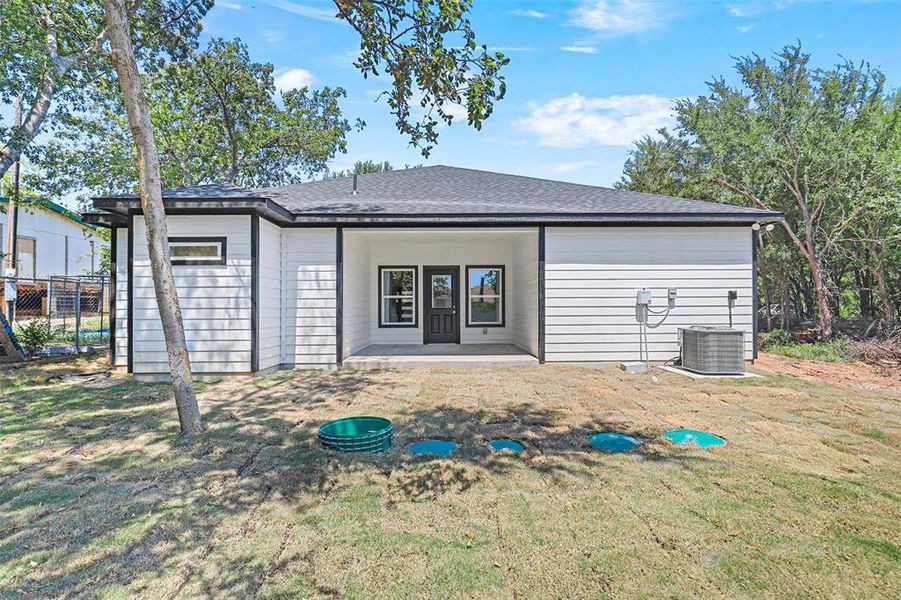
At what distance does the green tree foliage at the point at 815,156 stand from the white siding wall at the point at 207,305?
10987mm

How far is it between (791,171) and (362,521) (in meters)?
12.0

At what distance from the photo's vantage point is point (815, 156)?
9.25m

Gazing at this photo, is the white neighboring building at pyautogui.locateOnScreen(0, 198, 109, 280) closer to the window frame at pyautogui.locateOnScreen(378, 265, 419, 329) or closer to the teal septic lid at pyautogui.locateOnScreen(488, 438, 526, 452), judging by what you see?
the window frame at pyautogui.locateOnScreen(378, 265, 419, 329)

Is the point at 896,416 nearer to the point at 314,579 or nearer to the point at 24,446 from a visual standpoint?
the point at 314,579

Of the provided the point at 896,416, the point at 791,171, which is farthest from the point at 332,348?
the point at 791,171

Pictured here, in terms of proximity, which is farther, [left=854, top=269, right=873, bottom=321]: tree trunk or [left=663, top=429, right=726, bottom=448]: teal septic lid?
Result: [left=854, top=269, right=873, bottom=321]: tree trunk

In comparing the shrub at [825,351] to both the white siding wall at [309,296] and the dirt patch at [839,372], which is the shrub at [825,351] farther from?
the white siding wall at [309,296]

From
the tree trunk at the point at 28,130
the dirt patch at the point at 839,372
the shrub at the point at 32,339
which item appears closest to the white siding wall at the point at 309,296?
the tree trunk at the point at 28,130

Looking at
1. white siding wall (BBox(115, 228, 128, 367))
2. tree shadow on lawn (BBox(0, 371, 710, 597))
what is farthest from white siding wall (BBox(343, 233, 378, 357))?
white siding wall (BBox(115, 228, 128, 367))

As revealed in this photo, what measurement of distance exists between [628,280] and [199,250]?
7108mm

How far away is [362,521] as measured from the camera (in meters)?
2.43

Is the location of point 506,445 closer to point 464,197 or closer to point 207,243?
point 207,243

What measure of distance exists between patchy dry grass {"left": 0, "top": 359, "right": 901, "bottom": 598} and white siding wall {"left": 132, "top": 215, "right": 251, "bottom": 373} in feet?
5.30

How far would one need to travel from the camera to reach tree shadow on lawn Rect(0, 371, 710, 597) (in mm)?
2090
